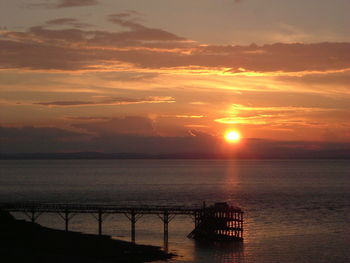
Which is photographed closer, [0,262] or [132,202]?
[0,262]

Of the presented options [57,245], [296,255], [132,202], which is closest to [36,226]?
[57,245]

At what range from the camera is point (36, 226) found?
6881 centimetres

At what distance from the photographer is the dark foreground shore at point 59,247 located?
5322cm

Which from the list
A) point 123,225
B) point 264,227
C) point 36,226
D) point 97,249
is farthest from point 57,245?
point 264,227

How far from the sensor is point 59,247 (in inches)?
2352

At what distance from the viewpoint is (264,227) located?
263 ft

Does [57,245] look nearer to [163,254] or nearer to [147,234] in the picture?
[163,254]

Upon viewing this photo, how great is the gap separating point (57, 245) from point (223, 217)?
20.1m

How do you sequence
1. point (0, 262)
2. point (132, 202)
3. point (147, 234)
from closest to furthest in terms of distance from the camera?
point (0, 262) < point (147, 234) < point (132, 202)

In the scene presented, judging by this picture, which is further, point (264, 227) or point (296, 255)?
point (264, 227)

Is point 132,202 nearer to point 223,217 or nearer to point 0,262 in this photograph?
point 223,217

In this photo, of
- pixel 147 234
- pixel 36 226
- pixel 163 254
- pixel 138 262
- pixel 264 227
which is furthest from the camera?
pixel 264 227

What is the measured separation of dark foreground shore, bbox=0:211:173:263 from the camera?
5322 centimetres

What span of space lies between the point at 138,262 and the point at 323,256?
18.4 meters
